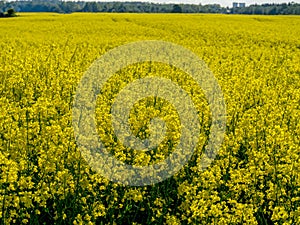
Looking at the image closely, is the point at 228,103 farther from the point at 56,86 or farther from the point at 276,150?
the point at 56,86

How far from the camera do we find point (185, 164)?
15.8 feet

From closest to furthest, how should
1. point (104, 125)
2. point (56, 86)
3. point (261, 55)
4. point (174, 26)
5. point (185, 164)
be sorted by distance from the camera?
point (185, 164)
point (104, 125)
point (56, 86)
point (261, 55)
point (174, 26)

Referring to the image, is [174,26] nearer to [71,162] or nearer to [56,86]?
[56,86]

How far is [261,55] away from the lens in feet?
47.4

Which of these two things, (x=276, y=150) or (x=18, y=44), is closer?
(x=276, y=150)

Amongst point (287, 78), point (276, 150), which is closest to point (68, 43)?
point (287, 78)

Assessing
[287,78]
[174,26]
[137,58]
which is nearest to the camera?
[287,78]

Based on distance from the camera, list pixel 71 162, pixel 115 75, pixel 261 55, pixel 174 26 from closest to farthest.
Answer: pixel 71 162 < pixel 115 75 < pixel 261 55 < pixel 174 26

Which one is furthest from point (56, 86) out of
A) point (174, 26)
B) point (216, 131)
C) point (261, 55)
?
point (174, 26)

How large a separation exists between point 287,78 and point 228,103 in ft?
13.1

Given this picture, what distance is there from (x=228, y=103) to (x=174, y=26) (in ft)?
65.7

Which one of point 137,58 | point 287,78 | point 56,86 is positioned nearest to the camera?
point 56,86

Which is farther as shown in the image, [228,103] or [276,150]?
[228,103]

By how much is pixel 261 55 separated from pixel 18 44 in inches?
329
